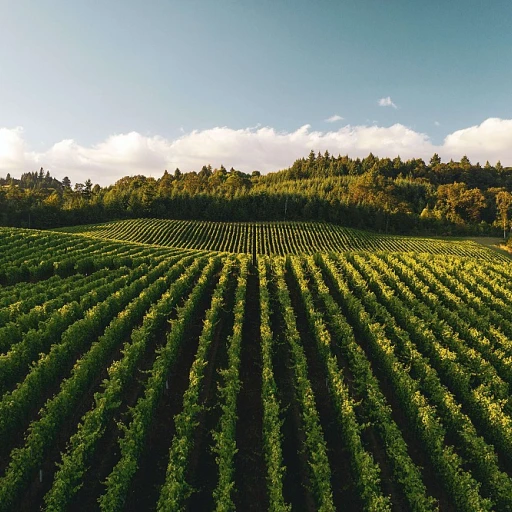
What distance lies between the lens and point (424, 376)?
58.9 feet

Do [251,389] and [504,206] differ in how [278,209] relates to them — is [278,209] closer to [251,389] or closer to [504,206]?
[504,206]

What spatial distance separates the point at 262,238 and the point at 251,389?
2519 inches

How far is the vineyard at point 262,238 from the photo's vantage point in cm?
7338

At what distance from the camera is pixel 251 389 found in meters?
18.3

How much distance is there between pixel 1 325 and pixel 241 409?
15551mm

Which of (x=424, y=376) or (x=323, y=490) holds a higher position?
(x=424, y=376)

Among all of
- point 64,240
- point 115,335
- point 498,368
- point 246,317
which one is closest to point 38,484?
point 115,335

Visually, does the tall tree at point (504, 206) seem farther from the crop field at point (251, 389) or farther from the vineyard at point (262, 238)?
the crop field at point (251, 389)

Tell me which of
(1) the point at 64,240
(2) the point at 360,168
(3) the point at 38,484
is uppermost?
(2) the point at 360,168

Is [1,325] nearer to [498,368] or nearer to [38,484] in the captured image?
[38,484]

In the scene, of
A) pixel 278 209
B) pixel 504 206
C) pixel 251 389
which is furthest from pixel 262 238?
pixel 504 206

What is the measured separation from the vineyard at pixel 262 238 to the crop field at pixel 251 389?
41.3m

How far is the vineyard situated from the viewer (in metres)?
73.4

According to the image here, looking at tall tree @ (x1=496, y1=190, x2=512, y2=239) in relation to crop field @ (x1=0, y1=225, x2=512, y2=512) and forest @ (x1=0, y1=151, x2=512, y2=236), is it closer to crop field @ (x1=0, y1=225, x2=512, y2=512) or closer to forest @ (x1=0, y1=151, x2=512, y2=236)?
forest @ (x1=0, y1=151, x2=512, y2=236)
